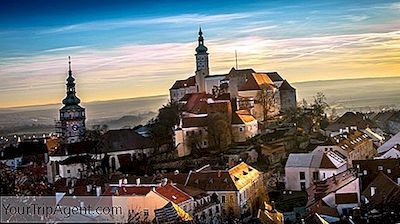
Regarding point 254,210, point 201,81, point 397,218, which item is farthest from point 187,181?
point 201,81

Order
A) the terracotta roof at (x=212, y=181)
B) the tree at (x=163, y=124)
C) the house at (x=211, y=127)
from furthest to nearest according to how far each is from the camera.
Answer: the tree at (x=163, y=124) → the house at (x=211, y=127) → the terracotta roof at (x=212, y=181)

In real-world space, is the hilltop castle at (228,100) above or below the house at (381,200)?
above

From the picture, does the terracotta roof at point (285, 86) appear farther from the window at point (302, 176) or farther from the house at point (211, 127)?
the window at point (302, 176)

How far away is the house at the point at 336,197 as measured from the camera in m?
9.76

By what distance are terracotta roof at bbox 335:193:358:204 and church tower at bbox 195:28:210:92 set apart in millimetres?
11635

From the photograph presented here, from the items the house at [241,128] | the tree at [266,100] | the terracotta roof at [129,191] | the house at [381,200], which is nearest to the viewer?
the house at [381,200]

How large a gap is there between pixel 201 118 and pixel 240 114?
40.4 inches

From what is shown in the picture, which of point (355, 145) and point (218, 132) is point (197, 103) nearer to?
point (218, 132)

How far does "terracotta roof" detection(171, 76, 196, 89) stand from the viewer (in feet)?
72.7

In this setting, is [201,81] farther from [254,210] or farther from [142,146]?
[254,210]

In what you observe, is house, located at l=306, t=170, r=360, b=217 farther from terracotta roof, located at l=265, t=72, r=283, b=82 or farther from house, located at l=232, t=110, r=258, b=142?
terracotta roof, located at l=265, t=72, r=283, b=82

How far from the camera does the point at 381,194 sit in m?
10.1

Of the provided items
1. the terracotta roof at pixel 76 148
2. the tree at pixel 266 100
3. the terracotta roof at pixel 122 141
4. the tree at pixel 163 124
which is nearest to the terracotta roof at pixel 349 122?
the tree at pixel 266 100

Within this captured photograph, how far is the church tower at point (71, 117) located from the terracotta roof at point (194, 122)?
2921 mm
